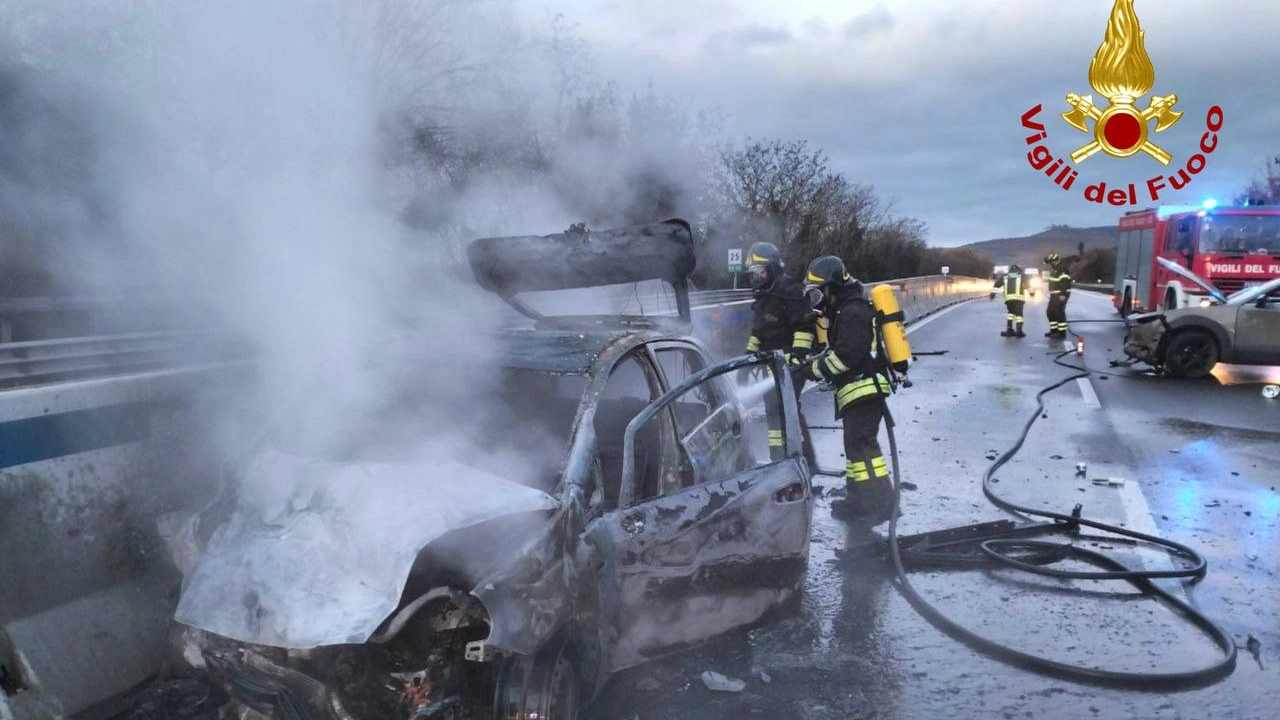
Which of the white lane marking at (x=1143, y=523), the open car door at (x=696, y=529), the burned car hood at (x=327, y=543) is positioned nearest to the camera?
the burned car hood at (x=327, y=543)

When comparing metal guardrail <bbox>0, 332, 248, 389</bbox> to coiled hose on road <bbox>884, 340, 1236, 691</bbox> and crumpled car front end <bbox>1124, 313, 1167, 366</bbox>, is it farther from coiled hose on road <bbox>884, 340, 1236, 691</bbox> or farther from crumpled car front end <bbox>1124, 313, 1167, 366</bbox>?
crumpled car front end <bbox>1124, 313, 1167, 366</bbox>

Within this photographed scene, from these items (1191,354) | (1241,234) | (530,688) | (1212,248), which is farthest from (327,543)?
(1212,248)

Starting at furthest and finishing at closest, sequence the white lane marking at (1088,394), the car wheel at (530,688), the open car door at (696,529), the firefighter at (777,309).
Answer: the white lane marking at (1088,394)
the firefighter at (777,309)
the open car door at (696,529)
the car wheel at (530,688)

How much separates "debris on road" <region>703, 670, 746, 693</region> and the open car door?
214mm

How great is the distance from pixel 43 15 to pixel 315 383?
3220 mm

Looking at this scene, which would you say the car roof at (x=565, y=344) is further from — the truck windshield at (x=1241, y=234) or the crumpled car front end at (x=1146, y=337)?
the truck windshield at (x=1241, y=234)

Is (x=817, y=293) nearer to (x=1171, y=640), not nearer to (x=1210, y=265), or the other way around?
(x=1171, y=640)

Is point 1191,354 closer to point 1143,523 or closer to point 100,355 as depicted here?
point 1143,523

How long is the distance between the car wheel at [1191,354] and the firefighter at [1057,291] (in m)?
4.74

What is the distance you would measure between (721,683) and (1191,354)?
38.0ft

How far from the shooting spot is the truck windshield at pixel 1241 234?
1625 cm

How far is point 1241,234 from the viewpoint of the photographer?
16.6m

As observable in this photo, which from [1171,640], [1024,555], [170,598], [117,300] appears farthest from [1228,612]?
[117,300]

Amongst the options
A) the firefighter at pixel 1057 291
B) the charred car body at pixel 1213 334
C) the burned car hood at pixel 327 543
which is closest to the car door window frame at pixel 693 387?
the burned car hood at pixel 327 543
